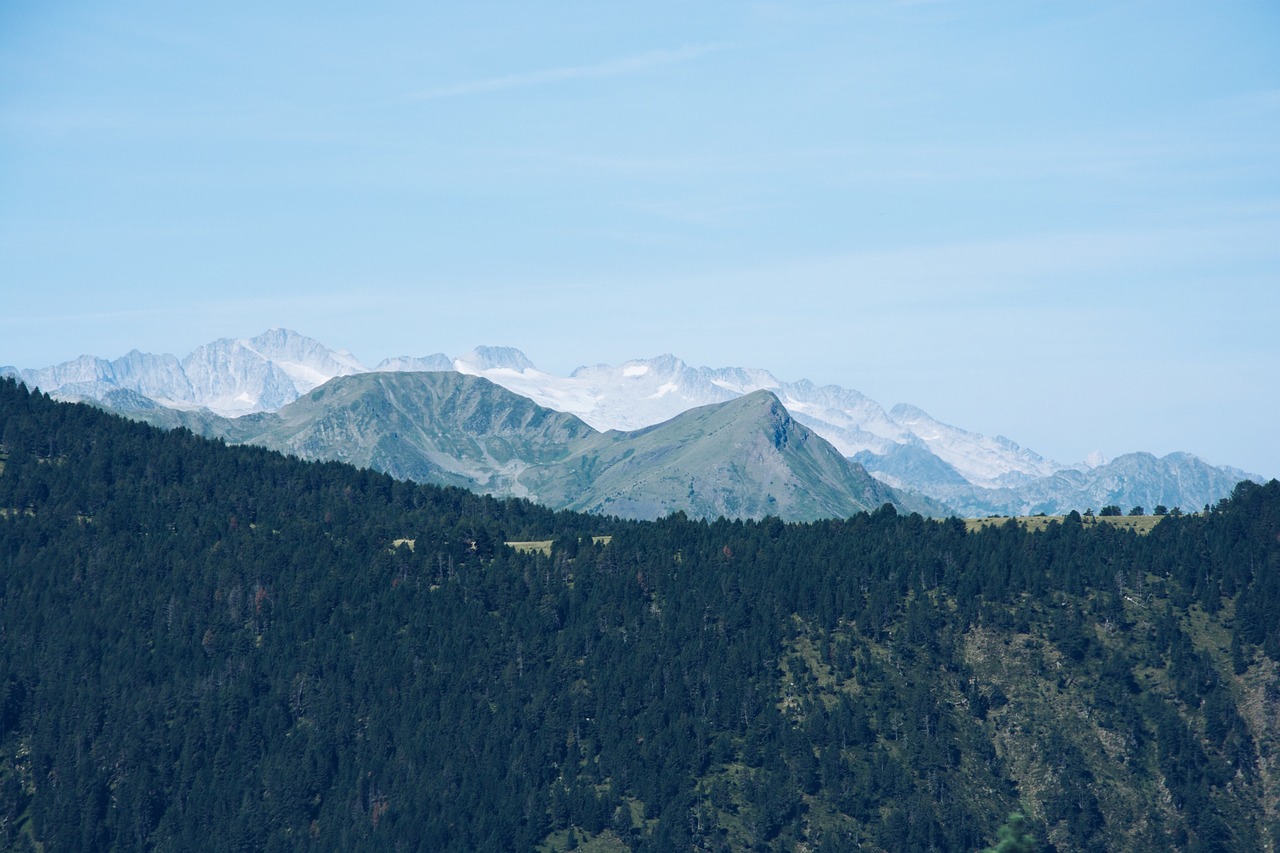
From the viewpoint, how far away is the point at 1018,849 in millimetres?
64688
